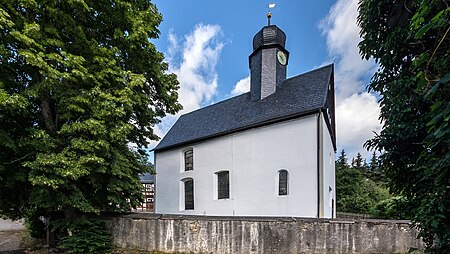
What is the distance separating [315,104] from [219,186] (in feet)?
23.0

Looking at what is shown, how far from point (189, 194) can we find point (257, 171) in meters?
5.64

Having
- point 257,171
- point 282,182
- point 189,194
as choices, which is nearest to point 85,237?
point 257,171

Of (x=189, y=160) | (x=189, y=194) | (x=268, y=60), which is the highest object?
(x=268, y=60)

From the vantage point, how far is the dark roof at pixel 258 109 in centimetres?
1252

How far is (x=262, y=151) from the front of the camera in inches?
513

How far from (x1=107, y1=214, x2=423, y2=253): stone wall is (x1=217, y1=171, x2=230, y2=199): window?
6.94 metres

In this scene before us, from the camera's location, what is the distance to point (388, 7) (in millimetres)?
4109

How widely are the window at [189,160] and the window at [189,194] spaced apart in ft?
2.81

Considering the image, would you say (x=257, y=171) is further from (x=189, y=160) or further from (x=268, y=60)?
(x=268, y=60)

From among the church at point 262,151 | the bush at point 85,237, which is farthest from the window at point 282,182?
the bush at point 85,237

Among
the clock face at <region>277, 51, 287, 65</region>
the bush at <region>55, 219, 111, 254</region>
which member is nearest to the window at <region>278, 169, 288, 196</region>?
the clock face at <region>277, 51, 287, 65</region>

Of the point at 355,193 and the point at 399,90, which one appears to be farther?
the point at 355,193

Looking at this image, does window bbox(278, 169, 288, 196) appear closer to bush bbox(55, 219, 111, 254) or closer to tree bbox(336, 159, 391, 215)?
bush bbox(55, 219, 111, 254)

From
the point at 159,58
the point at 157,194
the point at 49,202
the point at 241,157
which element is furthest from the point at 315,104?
the point at 157,194
